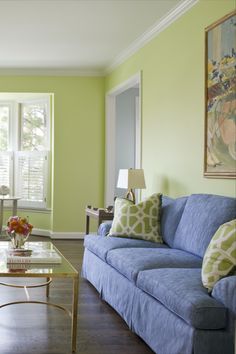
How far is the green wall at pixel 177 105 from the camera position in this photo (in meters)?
4.69

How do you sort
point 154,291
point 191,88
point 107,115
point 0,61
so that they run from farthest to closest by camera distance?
point 107,115 < point 0,61 < point 191,88 < point 154,291

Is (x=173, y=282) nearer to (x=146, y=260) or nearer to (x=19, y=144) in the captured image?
(x=146, y=260)

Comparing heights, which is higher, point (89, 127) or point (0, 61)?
point (0, 61)

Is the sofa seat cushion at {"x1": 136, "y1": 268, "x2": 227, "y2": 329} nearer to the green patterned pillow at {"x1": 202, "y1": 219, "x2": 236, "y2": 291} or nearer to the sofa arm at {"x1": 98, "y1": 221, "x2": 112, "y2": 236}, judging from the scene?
the green patterned pillow at {"x1": 202, "y1": 219, "x2": 236, "y2": 291}

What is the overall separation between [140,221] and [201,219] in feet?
3.19

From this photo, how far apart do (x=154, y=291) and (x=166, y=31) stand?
3.28 meters

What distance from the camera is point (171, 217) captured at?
4.69 meters

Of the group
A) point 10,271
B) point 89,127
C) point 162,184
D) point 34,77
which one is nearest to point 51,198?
point 89,127

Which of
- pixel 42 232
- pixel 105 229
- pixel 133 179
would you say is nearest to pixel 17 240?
pixel 105 229

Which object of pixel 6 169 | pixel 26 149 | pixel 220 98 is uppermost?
pixel 220 98

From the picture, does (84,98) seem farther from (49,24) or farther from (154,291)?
(154,291)

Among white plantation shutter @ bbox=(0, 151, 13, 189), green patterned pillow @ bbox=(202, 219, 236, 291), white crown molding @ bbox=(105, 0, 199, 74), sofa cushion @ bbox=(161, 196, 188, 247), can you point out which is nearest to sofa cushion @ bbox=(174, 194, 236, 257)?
sofa cushion @ bbox=(161, 196, 188, 247)

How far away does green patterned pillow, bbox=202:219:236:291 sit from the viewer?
2.92m

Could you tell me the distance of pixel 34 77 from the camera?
8.45 m
